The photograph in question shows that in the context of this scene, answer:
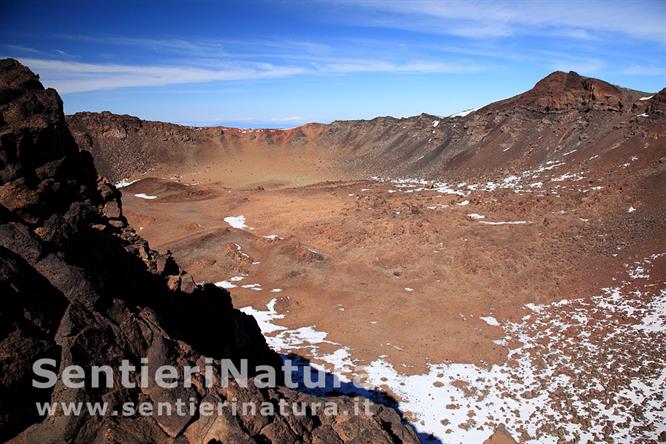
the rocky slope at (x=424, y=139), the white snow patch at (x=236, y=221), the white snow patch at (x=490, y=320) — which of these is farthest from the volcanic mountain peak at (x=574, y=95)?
the white snow patch at (x=236, y=221)

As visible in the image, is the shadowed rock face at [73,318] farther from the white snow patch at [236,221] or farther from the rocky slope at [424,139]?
the rocky slope at [424,139]

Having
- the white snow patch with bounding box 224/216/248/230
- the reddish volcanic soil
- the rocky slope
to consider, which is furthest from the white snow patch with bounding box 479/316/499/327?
the rocky slope

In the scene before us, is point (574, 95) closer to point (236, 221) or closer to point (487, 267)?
point (487, 267)

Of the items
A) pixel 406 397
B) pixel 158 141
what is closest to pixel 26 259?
pixel 406 397

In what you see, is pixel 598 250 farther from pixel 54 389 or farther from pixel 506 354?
pixel 54 389

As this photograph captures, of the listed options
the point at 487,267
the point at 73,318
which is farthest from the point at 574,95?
the point at 73,318

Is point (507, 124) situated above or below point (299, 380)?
above
